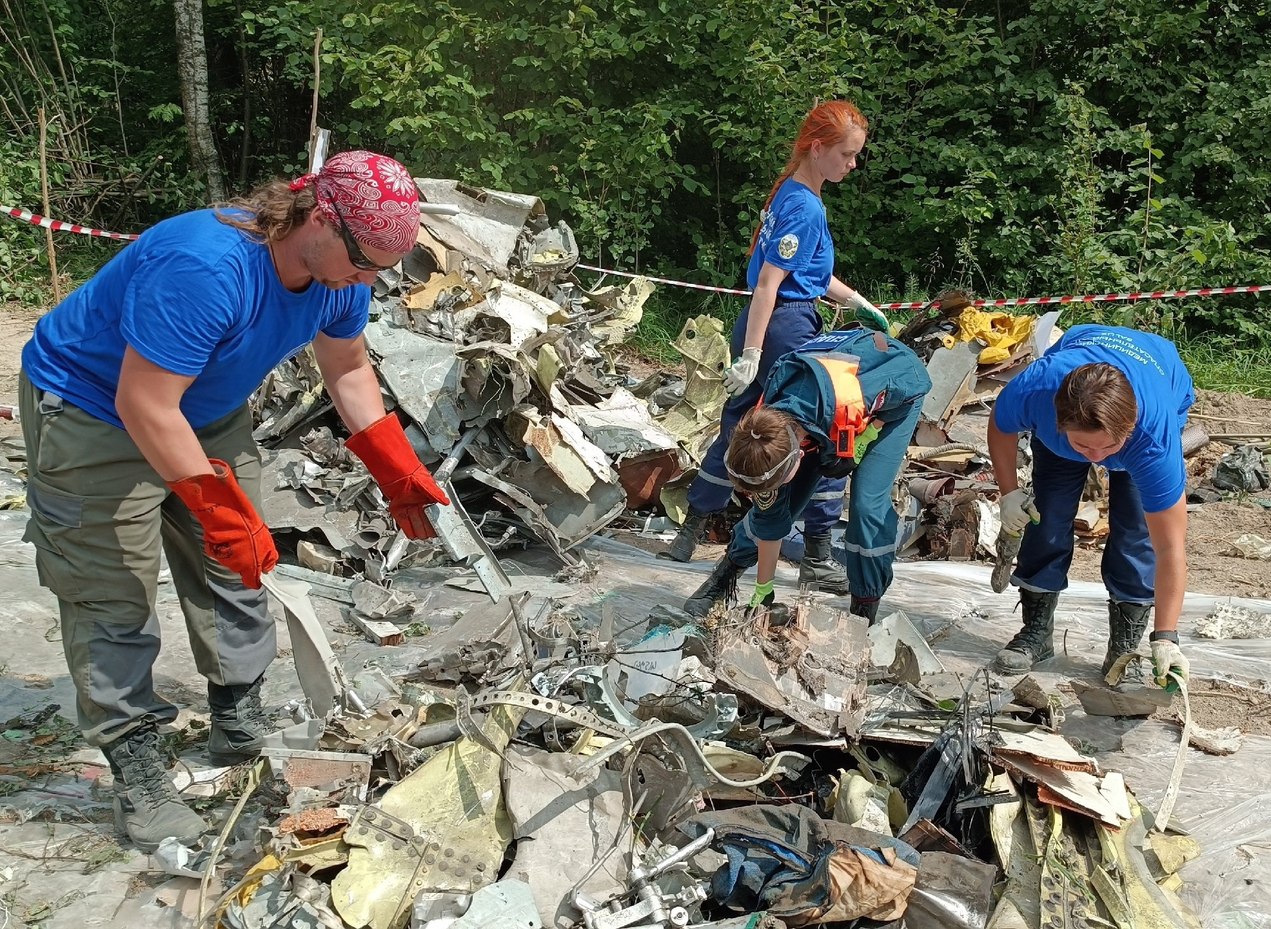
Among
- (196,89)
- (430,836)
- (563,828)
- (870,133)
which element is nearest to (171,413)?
(430,836)

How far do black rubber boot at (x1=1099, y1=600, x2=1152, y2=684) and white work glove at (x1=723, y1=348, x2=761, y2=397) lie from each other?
5.33 ft

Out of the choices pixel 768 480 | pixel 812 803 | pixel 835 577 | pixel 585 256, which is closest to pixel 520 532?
pixel 835 577

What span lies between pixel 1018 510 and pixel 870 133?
6.57m

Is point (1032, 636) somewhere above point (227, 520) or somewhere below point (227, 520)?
below

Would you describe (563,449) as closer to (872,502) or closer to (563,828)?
(872,502)

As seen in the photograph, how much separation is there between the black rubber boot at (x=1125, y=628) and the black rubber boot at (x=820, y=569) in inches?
42.3

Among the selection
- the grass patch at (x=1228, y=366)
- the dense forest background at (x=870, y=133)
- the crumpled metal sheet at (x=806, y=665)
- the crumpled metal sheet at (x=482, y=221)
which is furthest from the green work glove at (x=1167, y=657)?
the dense forest background at (x=870, y=133)

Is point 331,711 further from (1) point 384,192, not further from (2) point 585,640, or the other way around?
(1) point 384,192

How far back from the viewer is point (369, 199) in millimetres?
2264

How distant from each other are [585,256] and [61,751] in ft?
23.5

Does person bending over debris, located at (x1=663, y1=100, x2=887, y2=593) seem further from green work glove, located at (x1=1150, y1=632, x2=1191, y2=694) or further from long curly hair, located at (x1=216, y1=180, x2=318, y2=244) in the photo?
long curly hair, located at (x1=216, y1=180, x2=318, y2=244)

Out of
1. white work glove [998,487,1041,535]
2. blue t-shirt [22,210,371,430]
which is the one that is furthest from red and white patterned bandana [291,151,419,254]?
white work glove [998,487,1041,535]

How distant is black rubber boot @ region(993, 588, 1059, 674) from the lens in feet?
12.2

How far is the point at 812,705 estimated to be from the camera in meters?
2.88
